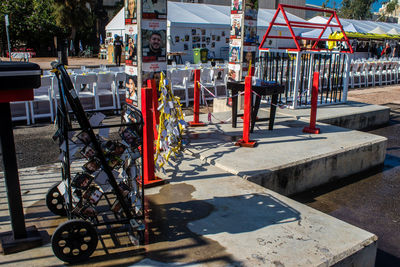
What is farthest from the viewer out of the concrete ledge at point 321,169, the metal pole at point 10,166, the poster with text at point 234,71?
the poster with text at point 234,71

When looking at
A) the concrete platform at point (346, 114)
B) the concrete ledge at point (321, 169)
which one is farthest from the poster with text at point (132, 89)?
the concrete platform at point (346, 114)

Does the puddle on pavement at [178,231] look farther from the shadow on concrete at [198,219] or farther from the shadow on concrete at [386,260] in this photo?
the shadow on concrete at [386,260]

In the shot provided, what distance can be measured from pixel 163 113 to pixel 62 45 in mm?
2141

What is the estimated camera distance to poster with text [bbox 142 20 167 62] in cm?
595

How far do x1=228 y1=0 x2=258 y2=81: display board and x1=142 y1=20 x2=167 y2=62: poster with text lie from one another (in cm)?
324

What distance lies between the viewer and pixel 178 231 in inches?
139

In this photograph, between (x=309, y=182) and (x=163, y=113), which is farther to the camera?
(x=309, y=182)

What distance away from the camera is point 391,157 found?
7.54 metres

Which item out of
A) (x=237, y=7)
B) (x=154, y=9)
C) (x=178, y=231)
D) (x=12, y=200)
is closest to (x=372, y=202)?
(x=178, y=231)

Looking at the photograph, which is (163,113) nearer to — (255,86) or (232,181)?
(232,181)

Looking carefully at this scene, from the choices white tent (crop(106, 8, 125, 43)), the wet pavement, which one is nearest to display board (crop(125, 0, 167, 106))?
the wet pavement

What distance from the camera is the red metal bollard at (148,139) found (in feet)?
14.0

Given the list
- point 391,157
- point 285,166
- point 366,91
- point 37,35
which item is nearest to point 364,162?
point 391,157

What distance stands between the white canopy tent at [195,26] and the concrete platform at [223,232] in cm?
1842
